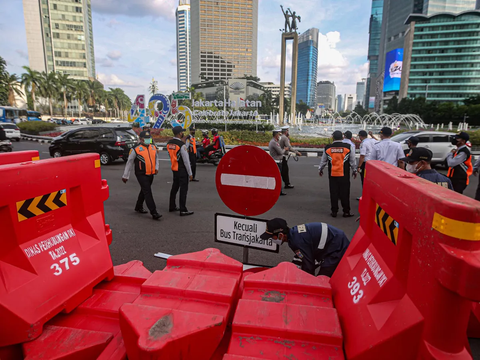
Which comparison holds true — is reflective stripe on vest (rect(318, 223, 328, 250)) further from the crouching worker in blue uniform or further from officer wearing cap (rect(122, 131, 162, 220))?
officer wearing cap (rect(122, 131, 162, 220))

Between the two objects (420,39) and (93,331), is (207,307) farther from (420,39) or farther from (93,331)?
(420,39)

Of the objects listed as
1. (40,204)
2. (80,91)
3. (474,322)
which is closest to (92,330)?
(40,204)

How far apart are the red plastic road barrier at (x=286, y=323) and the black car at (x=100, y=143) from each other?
1199 centimetres

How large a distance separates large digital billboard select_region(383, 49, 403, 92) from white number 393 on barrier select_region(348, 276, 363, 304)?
11844cm

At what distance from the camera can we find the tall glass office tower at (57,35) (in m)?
92.8

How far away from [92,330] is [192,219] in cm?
389

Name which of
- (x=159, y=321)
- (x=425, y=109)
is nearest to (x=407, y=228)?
(x=159, y=321)

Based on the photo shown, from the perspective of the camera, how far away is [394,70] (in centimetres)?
10281

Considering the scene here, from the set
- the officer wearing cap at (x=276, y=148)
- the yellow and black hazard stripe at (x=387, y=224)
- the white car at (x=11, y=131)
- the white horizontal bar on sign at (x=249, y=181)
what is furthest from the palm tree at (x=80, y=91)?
the yellow and black hazard stripe at (x=387, y=224)

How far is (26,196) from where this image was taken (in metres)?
2.21

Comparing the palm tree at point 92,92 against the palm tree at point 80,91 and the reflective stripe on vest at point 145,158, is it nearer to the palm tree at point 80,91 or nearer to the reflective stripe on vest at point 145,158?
the palm tree at point 80,91

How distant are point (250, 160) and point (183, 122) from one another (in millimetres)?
19633

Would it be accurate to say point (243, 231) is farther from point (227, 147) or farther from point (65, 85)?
point (65, 85)

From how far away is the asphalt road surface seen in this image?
4336 millimetres
